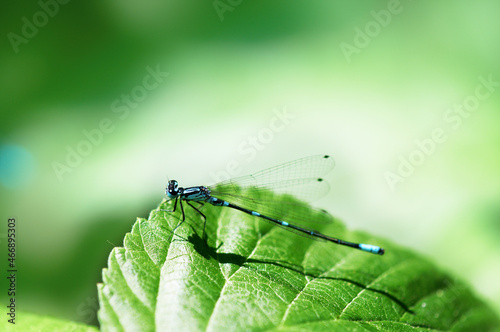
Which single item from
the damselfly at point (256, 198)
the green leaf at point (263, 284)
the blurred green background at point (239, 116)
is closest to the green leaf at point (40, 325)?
the green leaf at point (263, 284)

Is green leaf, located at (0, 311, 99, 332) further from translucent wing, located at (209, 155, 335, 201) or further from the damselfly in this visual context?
translucent wing, located at (209, 155, 335, 201)

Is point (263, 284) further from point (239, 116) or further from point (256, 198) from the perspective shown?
point (239, 116)

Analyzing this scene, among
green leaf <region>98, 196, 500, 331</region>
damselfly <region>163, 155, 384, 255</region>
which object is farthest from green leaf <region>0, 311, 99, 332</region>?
damselfly <region>163, 155, 384, 255</region>

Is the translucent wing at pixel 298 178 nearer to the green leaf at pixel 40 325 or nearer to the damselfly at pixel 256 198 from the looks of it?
the damselfly at pixel 256 198

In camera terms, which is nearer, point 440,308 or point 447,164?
point 440,308

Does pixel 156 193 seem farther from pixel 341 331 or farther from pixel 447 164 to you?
pixel 447 164

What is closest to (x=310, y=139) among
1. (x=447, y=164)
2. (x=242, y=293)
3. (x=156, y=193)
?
(x=447, y=164)
